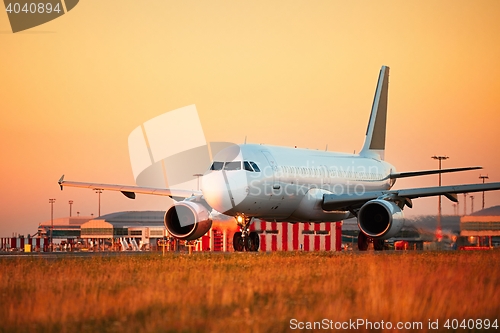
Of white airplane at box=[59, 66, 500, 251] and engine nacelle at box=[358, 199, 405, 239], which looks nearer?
white airplane at box=[59, 66, 500, 251]

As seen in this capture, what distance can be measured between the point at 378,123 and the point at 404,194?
1336 cm

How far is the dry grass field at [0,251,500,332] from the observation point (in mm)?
10898

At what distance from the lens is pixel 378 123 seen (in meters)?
47.6

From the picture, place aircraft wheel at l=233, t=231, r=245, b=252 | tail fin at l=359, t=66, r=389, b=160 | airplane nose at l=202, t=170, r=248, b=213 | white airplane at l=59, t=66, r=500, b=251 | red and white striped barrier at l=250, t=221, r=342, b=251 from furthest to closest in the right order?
A: tail fin at l=359, t=66, r=389, b=160
red and white striped barrier at l=250, t=221, r=342, b=251
aircraft wheel at l=233, t=231, r=245, b=252
white airplane at l=59, t=66, r=500, b=251
airplane nose at l=202, t=170, r=248, b=213

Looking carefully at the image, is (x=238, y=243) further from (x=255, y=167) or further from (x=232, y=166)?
(x=232, y=166)

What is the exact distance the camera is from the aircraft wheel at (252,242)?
108 feet

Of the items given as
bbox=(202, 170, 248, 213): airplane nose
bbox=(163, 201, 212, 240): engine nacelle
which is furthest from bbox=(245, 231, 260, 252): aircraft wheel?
bbox=(202, 170, 248, 213): airplane nose

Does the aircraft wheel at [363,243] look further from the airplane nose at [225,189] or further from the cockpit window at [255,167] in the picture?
the airplane nose at [225,189]

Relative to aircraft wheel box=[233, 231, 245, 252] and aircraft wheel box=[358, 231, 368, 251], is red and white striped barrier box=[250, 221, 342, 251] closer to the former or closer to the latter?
aircraft wheel box=[358, 231, 368, 251]

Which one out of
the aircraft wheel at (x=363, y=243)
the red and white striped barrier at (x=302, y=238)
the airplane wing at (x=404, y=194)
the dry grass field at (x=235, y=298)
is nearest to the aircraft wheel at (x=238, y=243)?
the airplane wing at (x=404, y=194)
